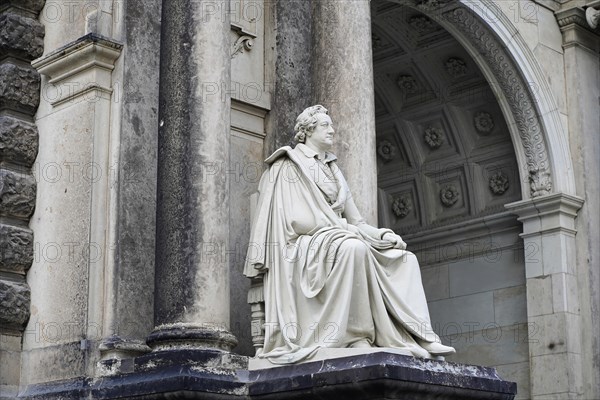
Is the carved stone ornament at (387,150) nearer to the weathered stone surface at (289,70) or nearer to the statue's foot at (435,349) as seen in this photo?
the weathered stone surface at (289,70)

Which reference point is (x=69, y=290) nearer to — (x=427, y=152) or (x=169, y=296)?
(x=169, y=296)

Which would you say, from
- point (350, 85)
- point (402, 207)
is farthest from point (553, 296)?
point (350, 85)

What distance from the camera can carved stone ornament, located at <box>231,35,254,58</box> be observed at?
37.7 feet

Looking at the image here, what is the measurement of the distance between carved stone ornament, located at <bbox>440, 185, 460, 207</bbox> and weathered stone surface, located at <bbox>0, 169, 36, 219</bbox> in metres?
7.65

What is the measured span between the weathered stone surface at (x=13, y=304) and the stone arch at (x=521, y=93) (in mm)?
6903

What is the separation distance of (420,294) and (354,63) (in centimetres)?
248

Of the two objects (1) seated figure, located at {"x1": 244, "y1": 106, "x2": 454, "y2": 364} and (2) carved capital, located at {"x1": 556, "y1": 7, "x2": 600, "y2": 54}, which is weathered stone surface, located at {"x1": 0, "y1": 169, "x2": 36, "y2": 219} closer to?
(1) seated figure, located at {"x1": 244, "y1": 106, "x2": 454, "y2": 364}

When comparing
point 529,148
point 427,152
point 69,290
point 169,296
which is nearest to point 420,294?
point 169,296

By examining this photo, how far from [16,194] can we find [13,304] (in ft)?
3.19

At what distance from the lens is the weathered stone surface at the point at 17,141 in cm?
1100

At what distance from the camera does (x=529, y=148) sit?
16.1 m

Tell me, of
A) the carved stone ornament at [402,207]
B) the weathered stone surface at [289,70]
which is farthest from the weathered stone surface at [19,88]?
the carved stone ornament at [402,207]

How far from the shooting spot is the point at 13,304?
1067 cm

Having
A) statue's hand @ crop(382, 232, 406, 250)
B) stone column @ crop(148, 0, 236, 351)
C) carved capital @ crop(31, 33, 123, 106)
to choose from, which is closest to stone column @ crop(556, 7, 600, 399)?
statue's hand @ crop(382, 232, 406, 250)
